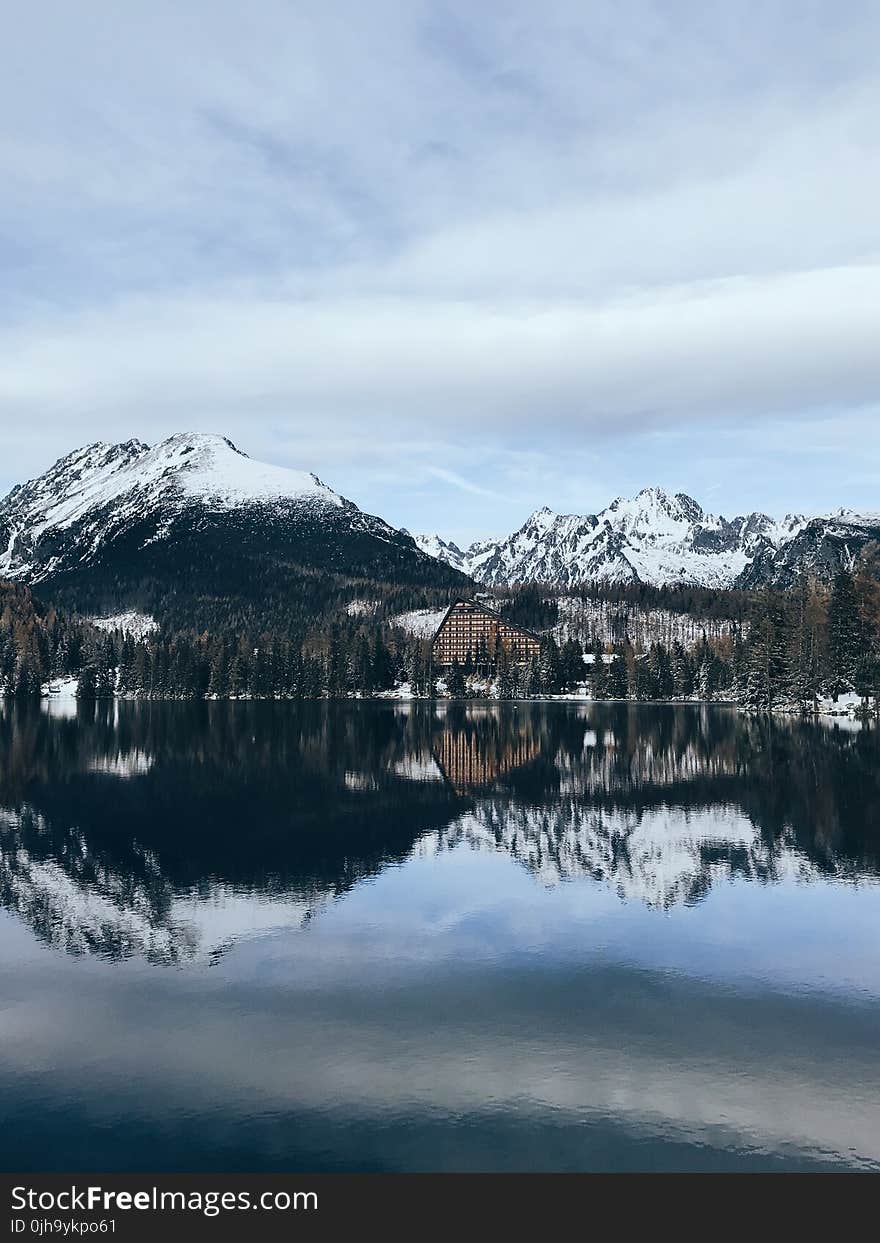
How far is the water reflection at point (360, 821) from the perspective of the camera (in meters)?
49.7

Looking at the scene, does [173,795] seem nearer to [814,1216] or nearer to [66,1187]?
[66,1187]

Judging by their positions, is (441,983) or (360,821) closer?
(441,983)

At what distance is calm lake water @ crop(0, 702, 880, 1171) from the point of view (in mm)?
25625

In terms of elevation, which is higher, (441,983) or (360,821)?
(441,983)

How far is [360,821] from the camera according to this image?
7475 cm

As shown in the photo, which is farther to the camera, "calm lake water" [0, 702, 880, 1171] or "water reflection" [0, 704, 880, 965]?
"water reflection" [0, 704, 880, 965]

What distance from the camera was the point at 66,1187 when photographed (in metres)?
23.2

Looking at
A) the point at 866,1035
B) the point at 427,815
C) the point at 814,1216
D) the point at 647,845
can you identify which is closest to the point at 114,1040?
the point at 814,1216

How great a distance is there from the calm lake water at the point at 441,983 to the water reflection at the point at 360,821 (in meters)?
0.44

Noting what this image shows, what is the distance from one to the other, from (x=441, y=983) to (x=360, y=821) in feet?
125

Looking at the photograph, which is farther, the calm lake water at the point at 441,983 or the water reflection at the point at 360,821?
the water reflection at the point at 360,821

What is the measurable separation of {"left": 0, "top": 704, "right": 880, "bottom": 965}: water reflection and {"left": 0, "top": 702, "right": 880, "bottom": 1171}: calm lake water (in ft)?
1.43

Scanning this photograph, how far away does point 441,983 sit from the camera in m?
37.3

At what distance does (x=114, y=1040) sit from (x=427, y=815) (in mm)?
48190
